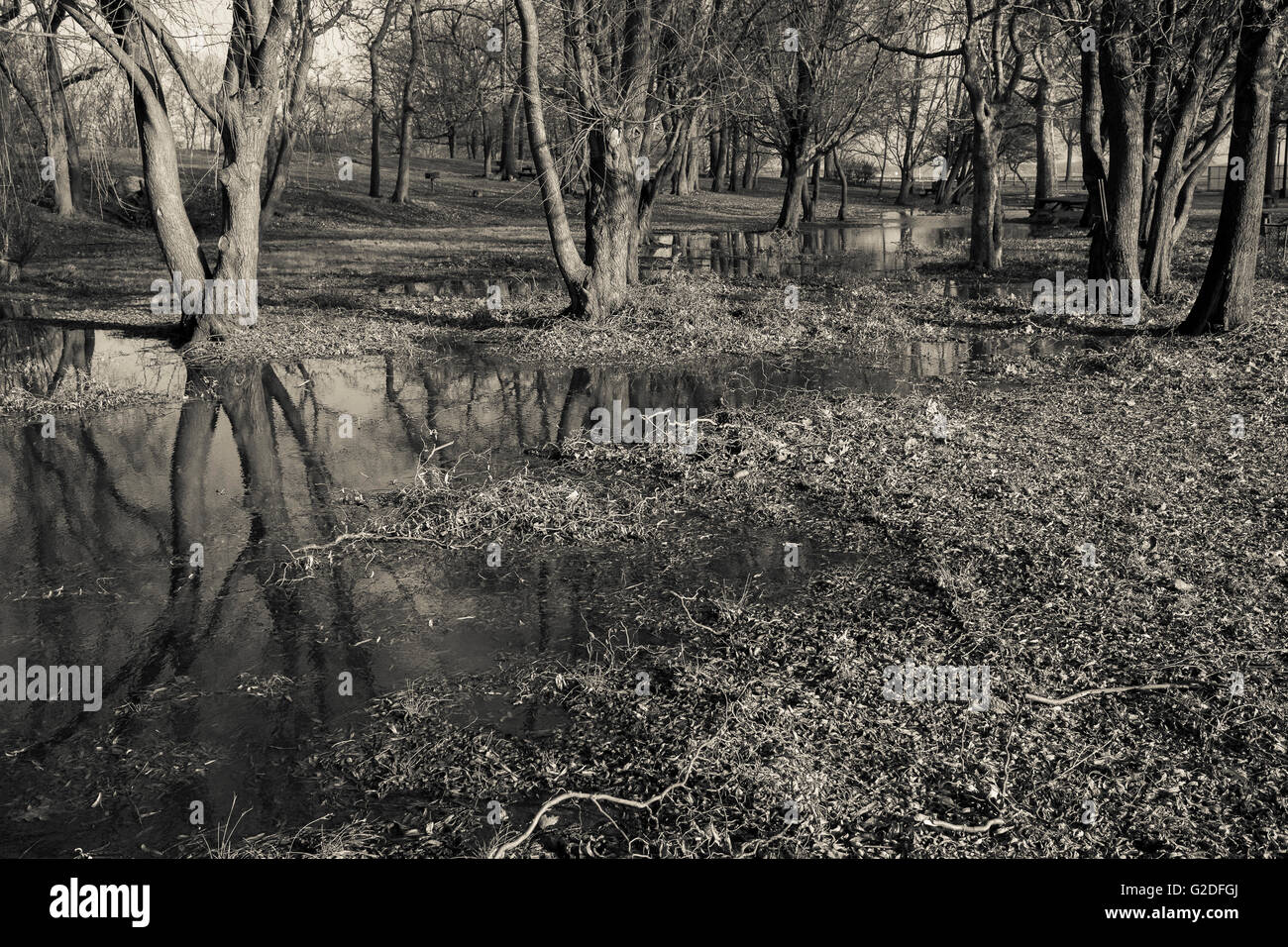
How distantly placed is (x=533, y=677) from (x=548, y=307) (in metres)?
11.8

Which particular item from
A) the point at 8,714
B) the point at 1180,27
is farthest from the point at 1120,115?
the point at 8,714

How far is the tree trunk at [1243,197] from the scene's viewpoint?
11.9 meters

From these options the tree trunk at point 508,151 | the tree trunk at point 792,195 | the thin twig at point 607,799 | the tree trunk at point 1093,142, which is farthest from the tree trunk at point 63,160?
the thin twig at point 607,799

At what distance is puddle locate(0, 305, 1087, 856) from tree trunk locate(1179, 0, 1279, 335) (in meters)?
3.98

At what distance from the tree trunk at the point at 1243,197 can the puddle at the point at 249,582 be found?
157 inches

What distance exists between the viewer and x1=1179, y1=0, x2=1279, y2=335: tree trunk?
11914 millimetres

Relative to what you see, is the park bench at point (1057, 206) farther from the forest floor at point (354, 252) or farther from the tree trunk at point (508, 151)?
the tree trunk at point (508, 151)

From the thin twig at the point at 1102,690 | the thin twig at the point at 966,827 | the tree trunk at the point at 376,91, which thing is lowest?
the thin twig at the point at 966,827

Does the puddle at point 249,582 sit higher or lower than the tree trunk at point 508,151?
lower

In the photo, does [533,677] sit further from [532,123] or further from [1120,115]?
[1120,115]

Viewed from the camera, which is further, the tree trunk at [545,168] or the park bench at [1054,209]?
the park bench at [1054,209]

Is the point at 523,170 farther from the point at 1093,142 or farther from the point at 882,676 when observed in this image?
the point at 882,676

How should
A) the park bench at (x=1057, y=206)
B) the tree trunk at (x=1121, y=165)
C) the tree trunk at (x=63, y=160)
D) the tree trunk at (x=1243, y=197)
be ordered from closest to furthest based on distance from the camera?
the tree trunk at (x=1243, y=197), the tree trunk at (x=1121, y=165), the tree trunk at (x=63, y=160), the park bench at (x=1057, y=206)

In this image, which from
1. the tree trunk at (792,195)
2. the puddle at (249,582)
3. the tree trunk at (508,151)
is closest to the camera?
the puddle at (249,582)
